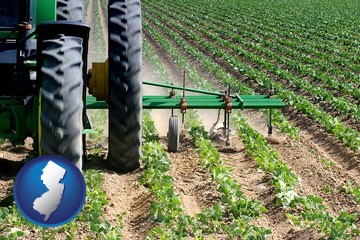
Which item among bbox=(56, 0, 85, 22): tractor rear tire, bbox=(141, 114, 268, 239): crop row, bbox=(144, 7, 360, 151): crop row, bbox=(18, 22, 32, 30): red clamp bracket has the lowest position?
bbox=(141, 114, 268, 239): crop row

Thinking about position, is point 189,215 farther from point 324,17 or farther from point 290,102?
point 324,17

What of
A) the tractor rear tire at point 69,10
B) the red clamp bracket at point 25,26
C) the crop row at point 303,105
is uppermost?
the tractor rear tire at point 69,10

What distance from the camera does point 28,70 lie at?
541 cm

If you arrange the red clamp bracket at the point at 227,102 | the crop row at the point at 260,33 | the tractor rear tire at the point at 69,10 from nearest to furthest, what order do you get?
the tractor rear tire at the point at 69,10
the red clamp bracket at the point at 227,102
the crop row at the point at 260,33

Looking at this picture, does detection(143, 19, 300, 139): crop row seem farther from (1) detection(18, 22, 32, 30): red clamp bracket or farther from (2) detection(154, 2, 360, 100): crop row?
(1) detection(18, 22, 32, 30): red clamp bracket

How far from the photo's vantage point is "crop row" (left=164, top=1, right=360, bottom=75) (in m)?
15.0

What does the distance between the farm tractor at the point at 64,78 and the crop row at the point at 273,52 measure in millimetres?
6004

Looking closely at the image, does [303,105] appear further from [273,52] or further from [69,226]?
[273,52]

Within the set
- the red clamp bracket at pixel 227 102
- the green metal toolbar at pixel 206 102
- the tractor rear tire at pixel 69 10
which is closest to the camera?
the tractor rear tire at pixel 69 10

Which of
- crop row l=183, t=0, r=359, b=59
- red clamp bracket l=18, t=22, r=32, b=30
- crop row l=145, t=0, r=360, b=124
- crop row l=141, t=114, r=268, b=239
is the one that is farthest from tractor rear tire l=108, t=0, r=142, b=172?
crop row l=183, t=0, r=359, b=59

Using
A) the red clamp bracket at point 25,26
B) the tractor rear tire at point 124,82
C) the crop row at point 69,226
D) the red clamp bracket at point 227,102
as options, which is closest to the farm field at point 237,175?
the crop row at point 69,226

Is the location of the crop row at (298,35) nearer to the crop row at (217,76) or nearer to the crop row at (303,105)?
the crop row at (303,105)

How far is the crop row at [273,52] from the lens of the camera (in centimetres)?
1191

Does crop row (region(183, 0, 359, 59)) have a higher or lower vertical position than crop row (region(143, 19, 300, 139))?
higher
